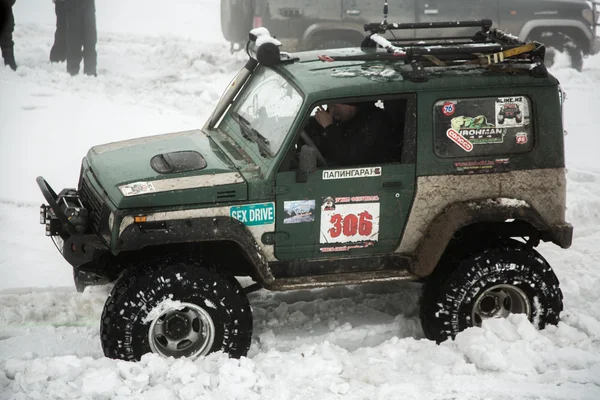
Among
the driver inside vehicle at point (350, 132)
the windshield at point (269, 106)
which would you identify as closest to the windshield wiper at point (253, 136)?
the windshield at point (269, 106)

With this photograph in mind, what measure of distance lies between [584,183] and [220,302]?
204 inches

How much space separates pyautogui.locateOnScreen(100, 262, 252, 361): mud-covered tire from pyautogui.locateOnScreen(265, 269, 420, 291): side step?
30cm

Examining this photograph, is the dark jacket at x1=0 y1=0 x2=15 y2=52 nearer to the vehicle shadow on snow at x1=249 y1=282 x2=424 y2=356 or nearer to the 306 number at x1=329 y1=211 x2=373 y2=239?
the vehicle shadow on snow at x1=249 y1=282 x2=424 y2=356

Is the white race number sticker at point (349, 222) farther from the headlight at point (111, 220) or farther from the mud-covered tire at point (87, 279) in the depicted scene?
the mud-covered tire at point (87, 279)

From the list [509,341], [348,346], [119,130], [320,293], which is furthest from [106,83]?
[509,341]

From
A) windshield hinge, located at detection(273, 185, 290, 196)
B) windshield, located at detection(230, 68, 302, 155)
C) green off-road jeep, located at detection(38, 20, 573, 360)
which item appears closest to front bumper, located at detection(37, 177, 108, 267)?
green off-road jeep, located at detection(38, 20, 573, 360)

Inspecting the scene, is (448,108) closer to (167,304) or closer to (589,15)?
(167,304)

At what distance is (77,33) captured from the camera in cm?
1234

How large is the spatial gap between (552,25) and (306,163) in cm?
969

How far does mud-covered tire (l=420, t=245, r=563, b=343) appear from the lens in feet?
17.8

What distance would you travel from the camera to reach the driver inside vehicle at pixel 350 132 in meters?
5.47

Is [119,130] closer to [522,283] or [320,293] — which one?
[320,293]

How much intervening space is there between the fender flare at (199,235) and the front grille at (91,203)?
0.34m

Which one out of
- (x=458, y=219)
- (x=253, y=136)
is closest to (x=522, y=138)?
(x=458, y=219)
